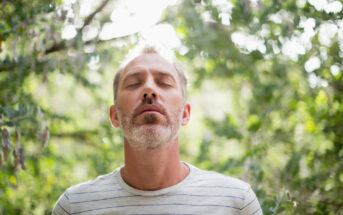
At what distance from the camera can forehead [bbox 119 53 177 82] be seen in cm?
163

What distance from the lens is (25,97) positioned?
2.51 m

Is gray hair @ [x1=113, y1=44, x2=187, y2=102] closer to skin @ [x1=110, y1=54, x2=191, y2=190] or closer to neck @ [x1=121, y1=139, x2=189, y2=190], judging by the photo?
Answer: skin @ [x1=110, y1=54, x2=191, y2=190]

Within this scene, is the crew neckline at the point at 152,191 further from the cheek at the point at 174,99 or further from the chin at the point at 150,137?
the cheek at the point at 174,99

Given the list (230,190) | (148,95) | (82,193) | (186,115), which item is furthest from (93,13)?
(230,190)

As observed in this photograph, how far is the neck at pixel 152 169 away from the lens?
1.50m

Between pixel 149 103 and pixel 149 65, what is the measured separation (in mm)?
223

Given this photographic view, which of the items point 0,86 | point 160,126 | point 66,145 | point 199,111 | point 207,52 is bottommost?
Answer: point 66,145

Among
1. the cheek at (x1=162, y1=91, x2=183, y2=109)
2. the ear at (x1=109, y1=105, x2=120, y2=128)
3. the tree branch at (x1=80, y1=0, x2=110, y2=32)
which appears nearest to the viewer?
the cheek at (x1=162, y1=91, x2=183, y2=109)

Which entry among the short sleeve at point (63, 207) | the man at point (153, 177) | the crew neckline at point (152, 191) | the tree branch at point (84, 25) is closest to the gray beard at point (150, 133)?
the man at point (153, 177)

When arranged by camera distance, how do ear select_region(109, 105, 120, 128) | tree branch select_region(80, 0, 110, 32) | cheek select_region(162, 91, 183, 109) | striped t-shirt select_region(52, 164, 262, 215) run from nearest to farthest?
striped t-shirt select_region(52, 164, 262, 215) < cheek select_region(162, 91, 183, 109) < ear select_region(109, 105, 120, 128) < tree branch select_region(80, 0, 110, 32)

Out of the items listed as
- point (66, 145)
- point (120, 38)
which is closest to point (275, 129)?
point (120, 38)

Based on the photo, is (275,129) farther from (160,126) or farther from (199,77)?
(160,126)

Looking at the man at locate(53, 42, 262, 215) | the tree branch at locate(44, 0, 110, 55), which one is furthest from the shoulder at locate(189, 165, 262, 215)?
the tree branch at locate(44, 0, 110, 55)

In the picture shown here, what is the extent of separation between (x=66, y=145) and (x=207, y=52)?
309cm
